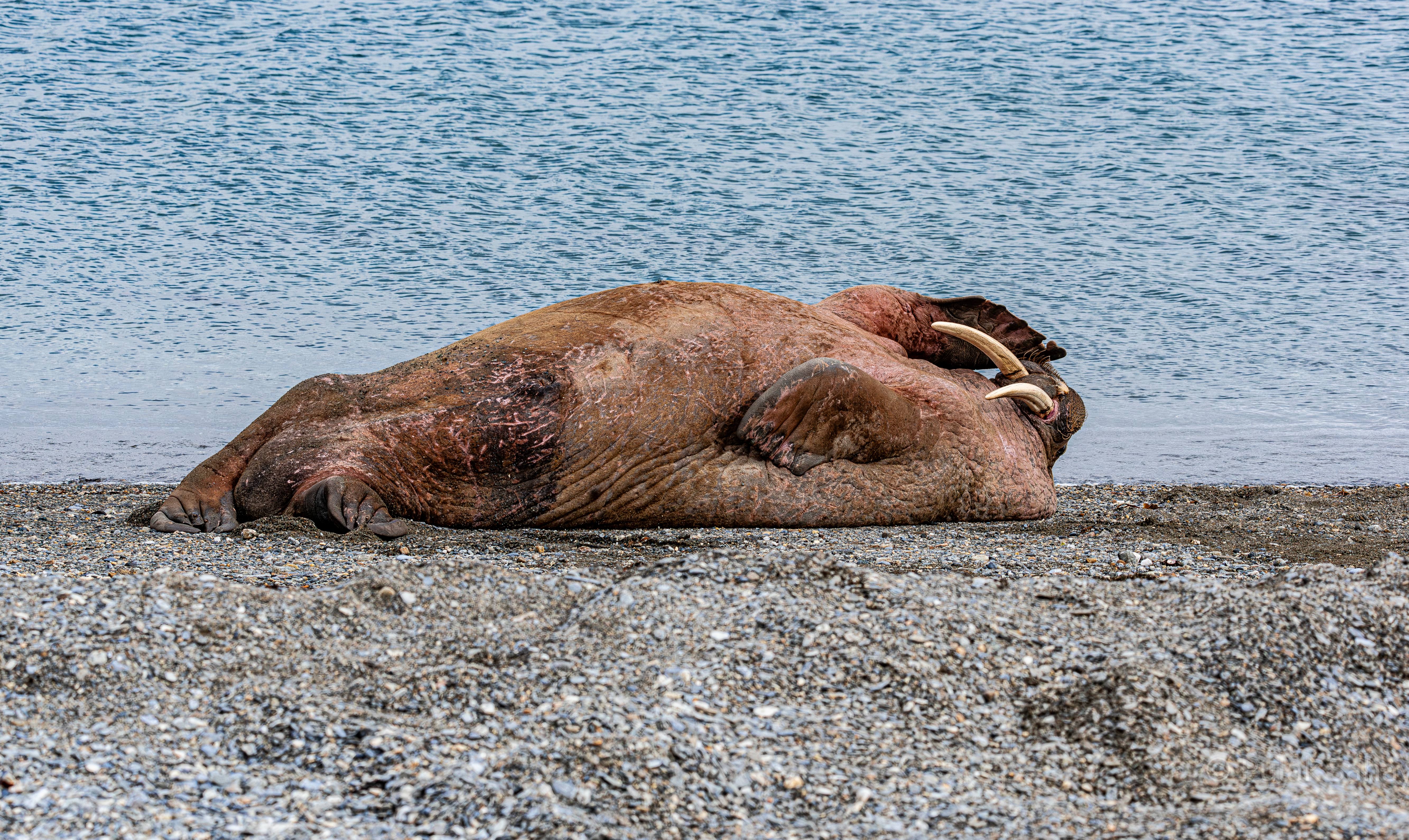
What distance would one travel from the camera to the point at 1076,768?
3.20 m

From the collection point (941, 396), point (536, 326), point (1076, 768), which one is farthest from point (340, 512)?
point (1076, 768)

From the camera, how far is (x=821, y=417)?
6340mm

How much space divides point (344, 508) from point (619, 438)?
1.36 metres

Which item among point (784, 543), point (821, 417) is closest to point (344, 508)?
point (784, 543)

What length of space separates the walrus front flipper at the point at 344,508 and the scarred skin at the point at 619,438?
1 centimetres

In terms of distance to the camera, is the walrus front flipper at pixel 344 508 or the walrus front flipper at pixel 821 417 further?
the walrus front flipper at pixel 821 417

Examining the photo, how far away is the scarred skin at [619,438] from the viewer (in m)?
6.07

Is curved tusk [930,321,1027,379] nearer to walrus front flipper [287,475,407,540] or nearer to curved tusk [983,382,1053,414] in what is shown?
curved tusk [983,382,1053,414]

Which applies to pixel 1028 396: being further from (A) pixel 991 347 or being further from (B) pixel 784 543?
(B) pixel 784 543

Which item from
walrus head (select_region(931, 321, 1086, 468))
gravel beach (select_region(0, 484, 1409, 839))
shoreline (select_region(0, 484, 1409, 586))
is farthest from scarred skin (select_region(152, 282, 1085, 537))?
gravel beach (select_region(0, 484, 1409, 839))

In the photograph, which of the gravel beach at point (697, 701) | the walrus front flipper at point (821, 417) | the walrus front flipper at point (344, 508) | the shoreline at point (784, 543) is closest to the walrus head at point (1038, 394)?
the shoreline at point (784, 543)

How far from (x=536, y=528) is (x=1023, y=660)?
312 centimetres

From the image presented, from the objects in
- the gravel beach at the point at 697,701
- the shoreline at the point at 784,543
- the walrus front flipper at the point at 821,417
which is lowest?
the shoreline at the point at 784,543

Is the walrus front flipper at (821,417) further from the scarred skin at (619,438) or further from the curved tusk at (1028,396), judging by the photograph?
the curved tusk at (1028,396)
